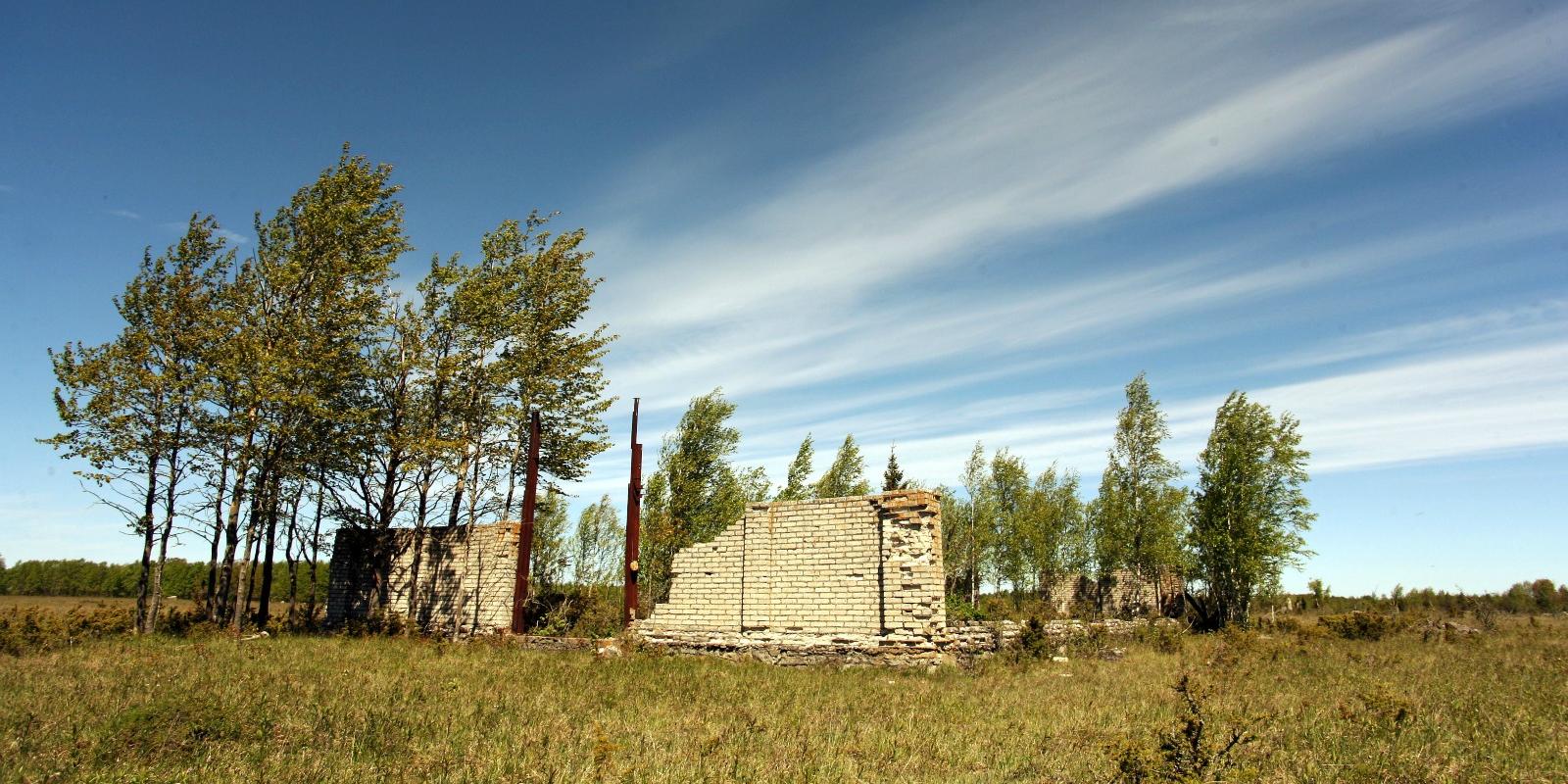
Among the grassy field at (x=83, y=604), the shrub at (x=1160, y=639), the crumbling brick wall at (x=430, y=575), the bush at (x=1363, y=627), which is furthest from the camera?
the grassy field at (x=83, y=604)

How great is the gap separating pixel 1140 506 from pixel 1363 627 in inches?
548

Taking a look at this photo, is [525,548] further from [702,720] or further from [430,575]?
[702,720]

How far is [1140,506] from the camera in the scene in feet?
114

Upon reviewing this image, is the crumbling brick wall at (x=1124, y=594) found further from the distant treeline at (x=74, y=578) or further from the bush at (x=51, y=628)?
the distant treeline at (x=74, y=578)

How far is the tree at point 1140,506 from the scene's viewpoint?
109 ft

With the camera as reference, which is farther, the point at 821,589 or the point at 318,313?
the point at 318,313

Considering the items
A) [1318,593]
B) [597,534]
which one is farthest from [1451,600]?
[597,534]

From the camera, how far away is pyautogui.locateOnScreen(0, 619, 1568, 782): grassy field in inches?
200

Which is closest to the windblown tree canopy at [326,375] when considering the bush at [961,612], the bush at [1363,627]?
the bush at [961,612]

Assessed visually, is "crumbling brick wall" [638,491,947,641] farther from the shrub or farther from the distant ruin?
the shrub

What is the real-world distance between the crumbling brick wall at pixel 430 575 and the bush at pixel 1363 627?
2303 cm

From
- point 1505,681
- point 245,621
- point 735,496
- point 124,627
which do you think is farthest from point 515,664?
point 735,496

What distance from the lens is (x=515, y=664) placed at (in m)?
10.8

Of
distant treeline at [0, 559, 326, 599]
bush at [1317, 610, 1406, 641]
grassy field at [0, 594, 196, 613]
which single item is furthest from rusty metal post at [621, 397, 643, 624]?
distant treeline at [0, 559, 326, 599]
